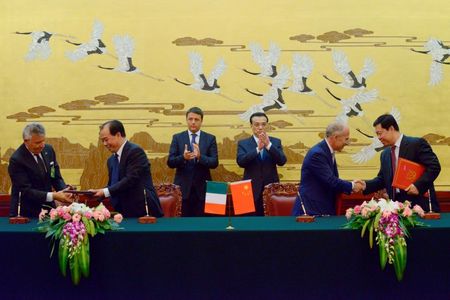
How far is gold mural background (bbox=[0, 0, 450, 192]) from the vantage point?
23.8 feet

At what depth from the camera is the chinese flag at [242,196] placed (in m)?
4.41

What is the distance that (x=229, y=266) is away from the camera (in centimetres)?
393

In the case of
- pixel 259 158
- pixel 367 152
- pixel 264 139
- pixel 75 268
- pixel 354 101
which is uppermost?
pixel 354 101

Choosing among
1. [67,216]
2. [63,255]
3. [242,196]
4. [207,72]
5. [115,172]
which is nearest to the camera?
[63,255]

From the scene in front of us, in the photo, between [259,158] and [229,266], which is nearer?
[229,266]

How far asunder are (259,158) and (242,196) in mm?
2415

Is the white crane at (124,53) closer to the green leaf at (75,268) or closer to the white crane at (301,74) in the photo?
the white crane at (301,74)

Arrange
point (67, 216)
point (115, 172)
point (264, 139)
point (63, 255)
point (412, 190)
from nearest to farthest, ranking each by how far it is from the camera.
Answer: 1. point (63, 255)
2. point (67, 216)
3. point (412, 190)
4. point (115, 172)
5. point (264, 139)

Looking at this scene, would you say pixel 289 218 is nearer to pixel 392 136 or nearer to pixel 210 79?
pixel 392 136

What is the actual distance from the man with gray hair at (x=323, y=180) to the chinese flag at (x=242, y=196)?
688 millimetres

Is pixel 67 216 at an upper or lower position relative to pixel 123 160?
lower

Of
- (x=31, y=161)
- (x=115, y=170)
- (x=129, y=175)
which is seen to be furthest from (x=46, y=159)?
(x=129, y=175)

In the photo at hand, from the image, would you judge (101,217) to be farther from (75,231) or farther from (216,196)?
(216,196)

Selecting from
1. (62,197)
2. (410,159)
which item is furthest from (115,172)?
(410,159)
